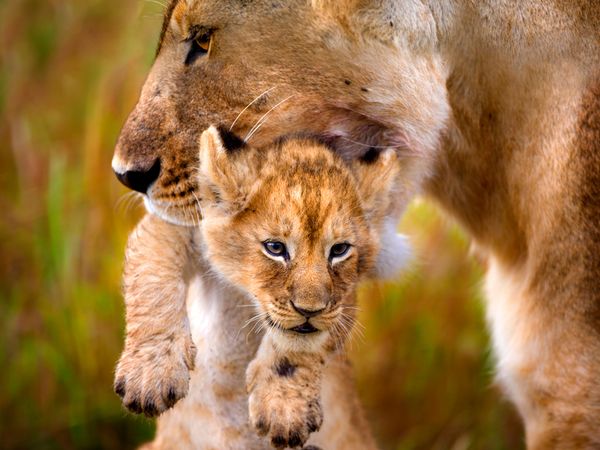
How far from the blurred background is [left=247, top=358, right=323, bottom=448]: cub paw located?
1300 mm

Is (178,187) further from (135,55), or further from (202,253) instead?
(135,55)

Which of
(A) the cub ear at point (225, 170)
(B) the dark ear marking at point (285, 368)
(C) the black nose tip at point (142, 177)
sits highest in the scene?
(A) the cub ear at point (225, 170)

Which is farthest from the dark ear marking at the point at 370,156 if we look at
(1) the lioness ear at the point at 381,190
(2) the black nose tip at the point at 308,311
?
(2) the black nose tip at the point at 308,311

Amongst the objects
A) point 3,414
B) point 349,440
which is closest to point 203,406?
point 349,440

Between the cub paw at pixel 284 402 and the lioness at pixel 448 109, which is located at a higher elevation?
the lioness at pixel 448 109

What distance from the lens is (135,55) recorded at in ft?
15.5

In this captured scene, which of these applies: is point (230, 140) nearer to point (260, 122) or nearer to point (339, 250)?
point (260, 122)

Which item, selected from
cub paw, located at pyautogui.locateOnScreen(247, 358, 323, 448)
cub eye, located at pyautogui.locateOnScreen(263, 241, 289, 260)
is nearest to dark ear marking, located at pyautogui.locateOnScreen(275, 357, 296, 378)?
cub paw, located at pyautogui.locateOnScreen(247, 358, 323, 448)

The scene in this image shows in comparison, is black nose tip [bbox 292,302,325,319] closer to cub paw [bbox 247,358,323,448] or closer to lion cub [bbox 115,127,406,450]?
lion cub [bbox 115,127,406,450]

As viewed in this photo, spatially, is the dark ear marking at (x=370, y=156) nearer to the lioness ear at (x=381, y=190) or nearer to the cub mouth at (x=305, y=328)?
the lioness ear at (x=381, y=190)

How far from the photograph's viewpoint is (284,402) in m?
2.35

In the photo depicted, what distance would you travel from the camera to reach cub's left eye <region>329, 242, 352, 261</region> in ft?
7.52

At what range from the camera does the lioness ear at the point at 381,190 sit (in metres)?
2.46

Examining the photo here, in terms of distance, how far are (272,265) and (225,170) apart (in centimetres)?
24
